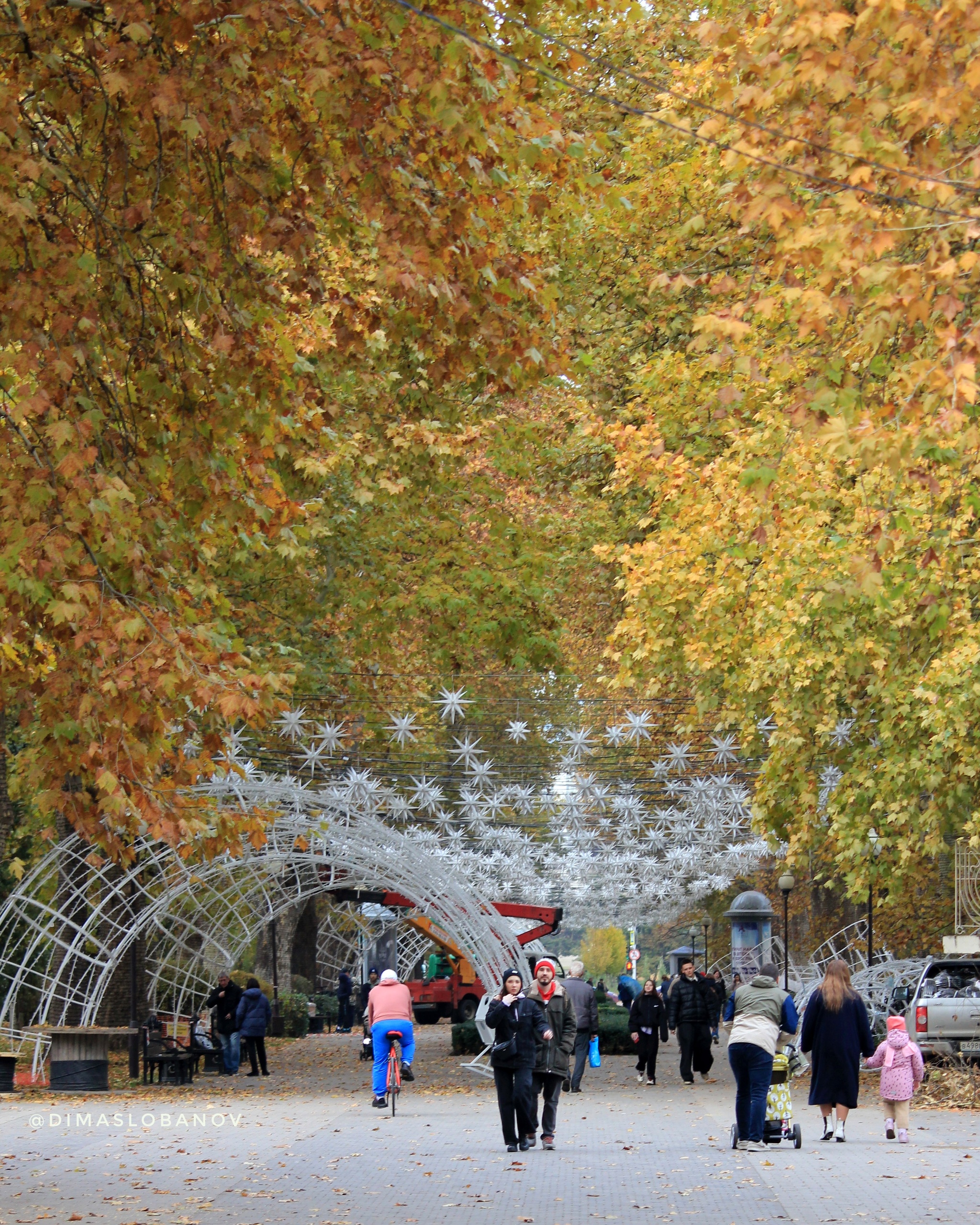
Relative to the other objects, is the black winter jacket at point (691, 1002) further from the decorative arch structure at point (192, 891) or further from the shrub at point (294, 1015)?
the shrub at point (294, 1015)

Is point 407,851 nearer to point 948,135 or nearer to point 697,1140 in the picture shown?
point 697,1140

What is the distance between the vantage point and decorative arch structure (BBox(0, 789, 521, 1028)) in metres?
22.1

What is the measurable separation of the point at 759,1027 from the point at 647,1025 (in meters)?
10.5

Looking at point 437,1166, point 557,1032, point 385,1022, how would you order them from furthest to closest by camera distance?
1. point 385,1022
2. point 557,1032
3. point 437,1166

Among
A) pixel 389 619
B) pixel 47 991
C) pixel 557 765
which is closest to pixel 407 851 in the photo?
pixel 557 765

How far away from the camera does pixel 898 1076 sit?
15414 millimetres

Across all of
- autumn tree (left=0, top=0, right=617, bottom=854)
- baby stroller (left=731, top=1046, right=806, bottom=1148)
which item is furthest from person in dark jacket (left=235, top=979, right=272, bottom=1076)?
autumn tree (left=0, top=0, right=617, bottom=854)

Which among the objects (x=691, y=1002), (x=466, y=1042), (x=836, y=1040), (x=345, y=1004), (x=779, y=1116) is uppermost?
(x=345, y=1004)

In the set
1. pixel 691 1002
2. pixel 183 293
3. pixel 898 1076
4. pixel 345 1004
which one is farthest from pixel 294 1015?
pixel 183 293

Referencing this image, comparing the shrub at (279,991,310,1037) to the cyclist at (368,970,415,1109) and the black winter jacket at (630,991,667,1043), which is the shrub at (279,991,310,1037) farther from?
the cyclist at (368,970,415,1109)

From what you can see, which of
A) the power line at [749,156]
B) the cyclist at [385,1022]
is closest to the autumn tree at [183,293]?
the power line at [749,156]

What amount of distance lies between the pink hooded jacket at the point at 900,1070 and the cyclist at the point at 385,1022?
19.7 feet

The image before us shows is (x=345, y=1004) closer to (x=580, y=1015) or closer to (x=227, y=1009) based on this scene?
(x=227, y=1009)

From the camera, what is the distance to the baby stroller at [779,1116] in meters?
14.7
